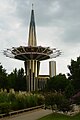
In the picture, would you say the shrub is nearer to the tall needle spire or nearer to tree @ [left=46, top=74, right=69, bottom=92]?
tree @ [left=46, top=74, right=69, bottom=92]

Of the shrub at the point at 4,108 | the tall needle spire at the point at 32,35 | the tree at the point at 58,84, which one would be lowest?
the shrub at the point at 4,108

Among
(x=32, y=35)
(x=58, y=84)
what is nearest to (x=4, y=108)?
(x=58, y=84)

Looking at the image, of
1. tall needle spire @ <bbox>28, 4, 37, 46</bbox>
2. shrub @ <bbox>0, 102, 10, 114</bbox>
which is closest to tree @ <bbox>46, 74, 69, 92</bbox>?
tall needle spire @ <bbox>28, 4, 37, 46</bbox>

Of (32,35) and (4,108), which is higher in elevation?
(32,35)

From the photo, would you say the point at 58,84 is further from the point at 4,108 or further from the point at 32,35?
the point at 4,108

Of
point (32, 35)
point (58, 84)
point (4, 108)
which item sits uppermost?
point (32, 35)

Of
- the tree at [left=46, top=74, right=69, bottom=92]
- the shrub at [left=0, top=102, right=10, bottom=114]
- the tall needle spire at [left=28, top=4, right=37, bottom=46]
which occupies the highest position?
the tall needle spire at [left=28, top=4, right=37, bottom=46]

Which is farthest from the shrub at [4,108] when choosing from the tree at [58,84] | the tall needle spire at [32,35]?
the tall needle spire at [32,35]

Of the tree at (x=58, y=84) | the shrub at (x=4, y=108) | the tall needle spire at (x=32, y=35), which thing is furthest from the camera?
the tall needle spire at (x=32, y=35)

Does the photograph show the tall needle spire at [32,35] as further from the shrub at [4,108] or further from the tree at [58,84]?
the shrub at [4,108]

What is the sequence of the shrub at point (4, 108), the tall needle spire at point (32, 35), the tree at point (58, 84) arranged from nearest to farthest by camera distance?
the shrub at point (4, 108) → the tree at point (58, 84) → the tall needle spire at point (32, 35)

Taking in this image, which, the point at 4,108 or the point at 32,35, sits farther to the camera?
the point at 32,35

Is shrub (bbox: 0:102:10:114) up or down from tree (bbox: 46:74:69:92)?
down

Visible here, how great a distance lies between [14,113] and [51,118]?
3.77 metres
